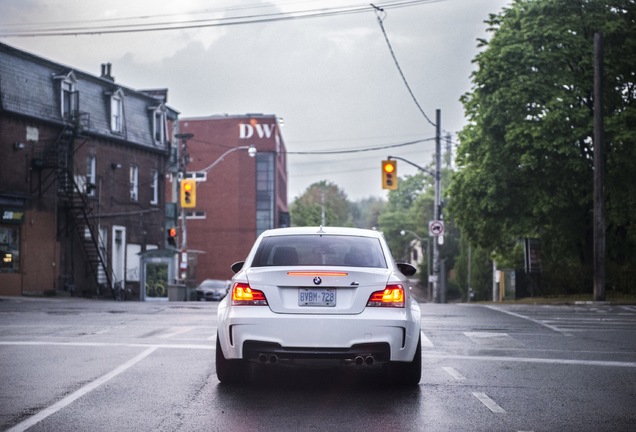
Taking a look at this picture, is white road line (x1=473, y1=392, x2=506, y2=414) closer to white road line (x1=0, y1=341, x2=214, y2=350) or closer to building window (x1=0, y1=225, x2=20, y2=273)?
white road line (x1=0, y1=341, x2=214, y2=350)

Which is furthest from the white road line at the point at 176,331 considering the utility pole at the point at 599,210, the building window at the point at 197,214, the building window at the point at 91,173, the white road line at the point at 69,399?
the building window at the point at 197,214

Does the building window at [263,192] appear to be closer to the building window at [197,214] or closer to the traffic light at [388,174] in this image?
the building window at [197,214]

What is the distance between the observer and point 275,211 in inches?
3135

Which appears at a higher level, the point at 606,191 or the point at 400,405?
the point at 606,191

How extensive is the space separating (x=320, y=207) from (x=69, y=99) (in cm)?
7866

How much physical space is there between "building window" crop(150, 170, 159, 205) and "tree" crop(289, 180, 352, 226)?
52.2 metres

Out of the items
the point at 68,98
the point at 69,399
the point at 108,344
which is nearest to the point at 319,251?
the point at 69,399

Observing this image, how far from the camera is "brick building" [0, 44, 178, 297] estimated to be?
129 ft

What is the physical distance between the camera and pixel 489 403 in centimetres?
836

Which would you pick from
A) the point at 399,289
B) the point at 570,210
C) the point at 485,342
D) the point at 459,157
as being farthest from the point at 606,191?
the point at 399,289

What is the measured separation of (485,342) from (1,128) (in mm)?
29363

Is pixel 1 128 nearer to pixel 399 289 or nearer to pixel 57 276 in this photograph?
pixel 57 276

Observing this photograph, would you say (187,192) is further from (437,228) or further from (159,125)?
(437,228)

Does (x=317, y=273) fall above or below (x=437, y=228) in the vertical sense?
below
